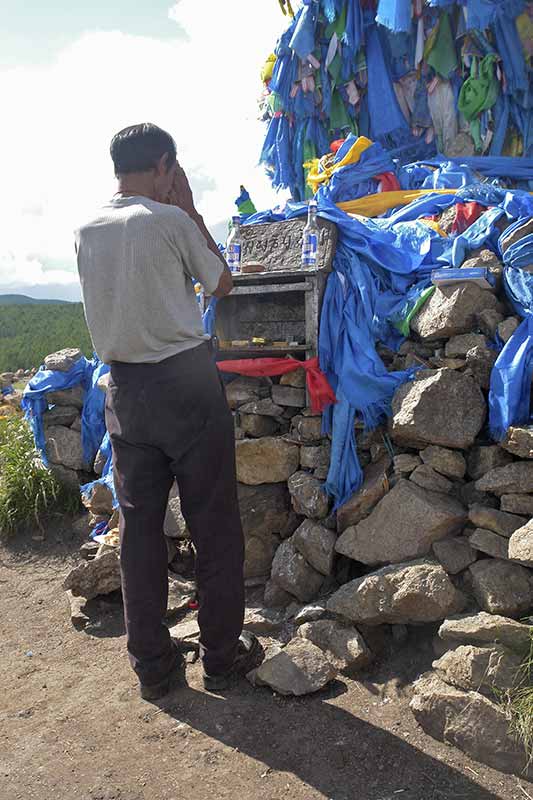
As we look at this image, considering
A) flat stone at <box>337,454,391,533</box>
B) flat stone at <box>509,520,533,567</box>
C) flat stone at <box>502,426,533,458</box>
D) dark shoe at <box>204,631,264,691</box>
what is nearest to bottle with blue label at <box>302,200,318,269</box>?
flat stone at <box>337,454,391,533</box>

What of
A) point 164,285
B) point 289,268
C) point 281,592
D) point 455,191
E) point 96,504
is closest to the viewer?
point 164,285

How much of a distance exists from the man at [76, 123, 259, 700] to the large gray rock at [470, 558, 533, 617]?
3.81ft

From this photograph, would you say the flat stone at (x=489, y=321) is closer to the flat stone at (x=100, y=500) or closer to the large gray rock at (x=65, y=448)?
the flat stone at (x=100, y=500)

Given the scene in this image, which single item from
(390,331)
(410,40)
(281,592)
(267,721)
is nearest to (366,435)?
(390,331)

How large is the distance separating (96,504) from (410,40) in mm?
5339

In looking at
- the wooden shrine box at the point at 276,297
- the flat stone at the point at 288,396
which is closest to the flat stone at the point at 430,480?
the flat stone at the point at 288,396

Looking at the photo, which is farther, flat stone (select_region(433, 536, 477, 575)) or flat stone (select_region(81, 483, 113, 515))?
flat stone (select_region(81, 483, 113, 515))

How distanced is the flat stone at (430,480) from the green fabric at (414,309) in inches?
36.6

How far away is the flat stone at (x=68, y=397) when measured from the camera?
627 cm

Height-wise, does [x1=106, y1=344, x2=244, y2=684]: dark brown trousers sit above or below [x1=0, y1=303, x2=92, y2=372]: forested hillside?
above

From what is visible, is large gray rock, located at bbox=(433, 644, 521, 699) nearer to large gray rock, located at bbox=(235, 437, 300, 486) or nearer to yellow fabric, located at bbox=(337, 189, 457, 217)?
large gray rock, located at bbox=(235, 437, 300, 486)

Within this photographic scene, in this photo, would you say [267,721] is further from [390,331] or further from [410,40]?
[410,40]

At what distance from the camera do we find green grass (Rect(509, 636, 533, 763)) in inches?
99.9

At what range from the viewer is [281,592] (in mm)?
4055
